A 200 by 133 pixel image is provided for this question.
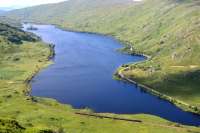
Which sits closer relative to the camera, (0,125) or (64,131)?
(0,125)

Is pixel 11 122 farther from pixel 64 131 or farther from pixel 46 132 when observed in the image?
pixel 64 131

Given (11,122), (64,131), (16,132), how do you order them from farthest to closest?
(64,131) < (11,122) < (16,132)

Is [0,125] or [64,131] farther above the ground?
[0,125]

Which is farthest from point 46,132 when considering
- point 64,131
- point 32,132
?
point 64,131

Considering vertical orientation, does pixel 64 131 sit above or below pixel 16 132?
below

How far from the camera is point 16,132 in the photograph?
4385 inches

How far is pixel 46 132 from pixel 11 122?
444 inches

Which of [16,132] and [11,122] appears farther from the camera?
[11,122]

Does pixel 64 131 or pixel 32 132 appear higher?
pixel 32 132

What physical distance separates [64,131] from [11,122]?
80.0 metres

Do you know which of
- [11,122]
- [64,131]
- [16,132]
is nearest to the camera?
[16,132]

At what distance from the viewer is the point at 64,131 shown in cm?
19838

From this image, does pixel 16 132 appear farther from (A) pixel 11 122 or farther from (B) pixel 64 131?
(B) pixel 64 131

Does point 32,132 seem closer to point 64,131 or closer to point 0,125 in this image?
point 0,125
